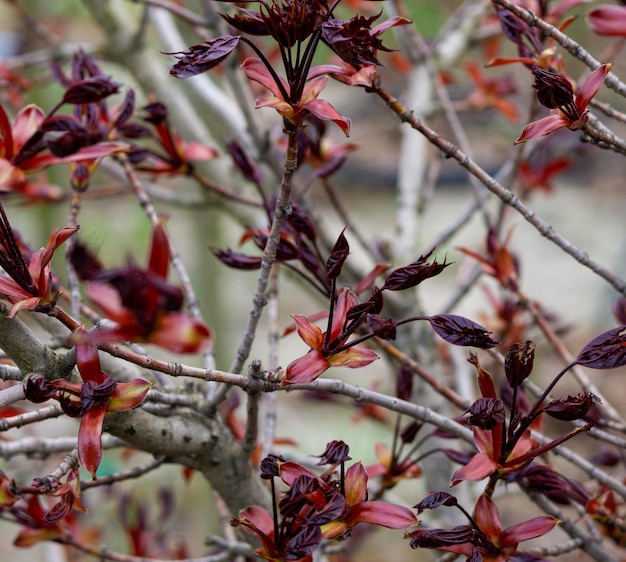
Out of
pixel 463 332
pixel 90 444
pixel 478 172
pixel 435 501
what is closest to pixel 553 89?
pixel 478 172

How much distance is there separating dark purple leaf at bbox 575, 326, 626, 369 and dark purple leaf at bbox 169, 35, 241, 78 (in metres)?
0.38

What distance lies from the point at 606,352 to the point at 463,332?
13 centimetres

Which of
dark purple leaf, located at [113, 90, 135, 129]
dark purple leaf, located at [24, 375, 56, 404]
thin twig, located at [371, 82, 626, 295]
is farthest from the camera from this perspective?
dark purple leaf, located at [113, 90, 135, 129]

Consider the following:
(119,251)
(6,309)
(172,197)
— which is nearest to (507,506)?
(172,197)

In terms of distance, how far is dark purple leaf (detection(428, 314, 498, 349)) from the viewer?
0.57m

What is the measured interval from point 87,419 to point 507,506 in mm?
2770

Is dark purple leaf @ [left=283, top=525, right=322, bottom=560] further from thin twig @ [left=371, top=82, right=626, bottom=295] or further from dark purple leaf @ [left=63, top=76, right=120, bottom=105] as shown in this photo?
dark purple leaf @ [left=63, top=76, right=120, bottom=105]

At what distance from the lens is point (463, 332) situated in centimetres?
58

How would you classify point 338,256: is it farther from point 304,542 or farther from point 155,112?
point 155,112

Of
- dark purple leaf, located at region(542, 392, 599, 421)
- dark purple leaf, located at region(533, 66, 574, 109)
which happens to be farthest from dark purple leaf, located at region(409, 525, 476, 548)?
dark purple leaf, located at region(533, 66, 574, 109)

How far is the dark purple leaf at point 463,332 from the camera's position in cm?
57

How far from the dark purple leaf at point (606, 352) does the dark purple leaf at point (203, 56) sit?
381 mm

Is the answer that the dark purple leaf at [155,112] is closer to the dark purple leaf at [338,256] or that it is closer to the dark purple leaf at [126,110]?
the dark purple leaf at [126,110]

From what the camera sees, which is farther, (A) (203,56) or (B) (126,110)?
(B) (126,110)
